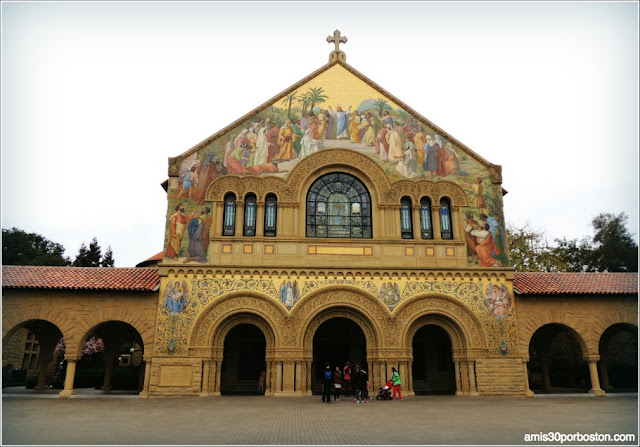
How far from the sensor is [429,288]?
824 inches

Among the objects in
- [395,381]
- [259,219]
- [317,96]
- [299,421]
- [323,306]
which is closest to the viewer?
[299,421]

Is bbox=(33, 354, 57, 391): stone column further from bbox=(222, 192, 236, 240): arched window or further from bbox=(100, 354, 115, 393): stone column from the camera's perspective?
bbox=(222, 192, 236, 240): arched window

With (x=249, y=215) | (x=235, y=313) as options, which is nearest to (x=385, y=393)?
(x=235, y=313)

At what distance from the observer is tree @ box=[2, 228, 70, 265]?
145ft

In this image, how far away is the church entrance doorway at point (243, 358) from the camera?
22641 mm

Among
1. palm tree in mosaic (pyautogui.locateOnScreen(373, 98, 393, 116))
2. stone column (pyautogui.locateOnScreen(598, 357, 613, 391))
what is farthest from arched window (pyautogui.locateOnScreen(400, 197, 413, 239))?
stone column (pyautogui.locateOnScreen(598, 357, 613, 391))

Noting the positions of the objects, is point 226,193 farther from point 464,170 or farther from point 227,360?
point 464,170

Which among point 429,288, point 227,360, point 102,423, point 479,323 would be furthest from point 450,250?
point 102,423

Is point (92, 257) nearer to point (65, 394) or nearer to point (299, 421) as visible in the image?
point (65, 394)

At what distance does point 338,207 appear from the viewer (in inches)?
874

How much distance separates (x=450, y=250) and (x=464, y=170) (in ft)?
13.8

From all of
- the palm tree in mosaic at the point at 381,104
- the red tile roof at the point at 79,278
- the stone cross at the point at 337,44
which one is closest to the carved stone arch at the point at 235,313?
the red tile roof at the point at 79,278

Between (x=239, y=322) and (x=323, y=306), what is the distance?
379 centimetres

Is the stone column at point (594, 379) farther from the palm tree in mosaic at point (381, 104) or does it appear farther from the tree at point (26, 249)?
the tree at point (26, 249)
